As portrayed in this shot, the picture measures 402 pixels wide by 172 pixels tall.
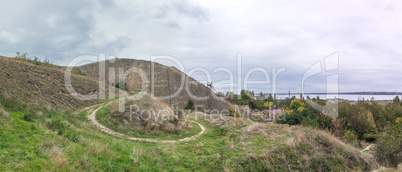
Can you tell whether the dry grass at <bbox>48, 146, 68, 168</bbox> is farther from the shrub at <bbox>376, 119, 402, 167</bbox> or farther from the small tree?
the small tree

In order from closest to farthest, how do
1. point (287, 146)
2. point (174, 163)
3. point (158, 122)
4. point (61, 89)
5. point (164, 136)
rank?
point (174, 163)
point (287, 146)
point (164, 136)
point (158, 122)
point (61, 89)

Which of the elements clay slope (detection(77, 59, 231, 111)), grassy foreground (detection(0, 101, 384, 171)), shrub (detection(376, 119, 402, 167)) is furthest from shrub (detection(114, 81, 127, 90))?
shrub (detection(376, 119, 402, 167))

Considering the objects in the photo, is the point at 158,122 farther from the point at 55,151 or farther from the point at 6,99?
the point at 55,151

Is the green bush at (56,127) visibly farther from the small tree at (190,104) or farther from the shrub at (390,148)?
the small tree at (190,104)

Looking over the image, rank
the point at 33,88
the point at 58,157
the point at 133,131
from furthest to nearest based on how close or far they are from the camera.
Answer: the point at 33,88 → the point at 133,131 → the point at 58,157

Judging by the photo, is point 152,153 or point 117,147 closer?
point 117,147

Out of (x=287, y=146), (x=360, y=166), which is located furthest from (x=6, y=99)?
(x=360, y=166)

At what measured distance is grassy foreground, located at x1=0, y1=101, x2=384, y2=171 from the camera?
5449 mm

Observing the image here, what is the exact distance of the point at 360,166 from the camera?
874cm

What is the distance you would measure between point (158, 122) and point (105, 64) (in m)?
33.6

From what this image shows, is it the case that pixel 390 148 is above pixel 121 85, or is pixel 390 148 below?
below

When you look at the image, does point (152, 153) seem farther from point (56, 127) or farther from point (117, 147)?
point (56, 127)

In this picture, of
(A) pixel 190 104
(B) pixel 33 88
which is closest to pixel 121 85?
(A) pixel 190 104

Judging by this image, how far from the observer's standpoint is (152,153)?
934 cm
